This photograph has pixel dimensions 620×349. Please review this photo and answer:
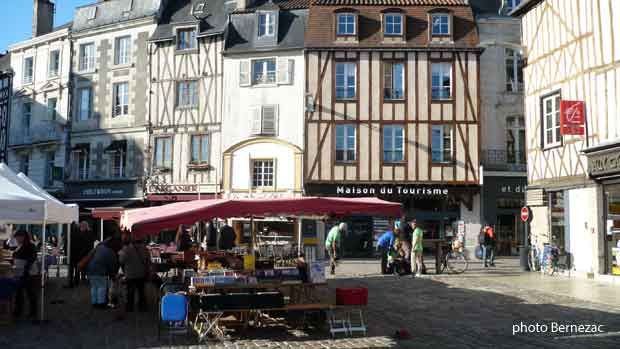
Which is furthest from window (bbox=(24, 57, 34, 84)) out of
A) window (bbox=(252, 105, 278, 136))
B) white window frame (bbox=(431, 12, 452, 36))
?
Answer: white window frame (bbox=(431, 12, 452, 36))

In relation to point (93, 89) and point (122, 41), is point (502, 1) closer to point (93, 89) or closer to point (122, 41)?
point (122, 41)

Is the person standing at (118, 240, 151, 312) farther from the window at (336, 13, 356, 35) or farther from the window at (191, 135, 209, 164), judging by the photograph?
the window at (336, 13, 356, 35)

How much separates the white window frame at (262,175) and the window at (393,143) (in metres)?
4.46

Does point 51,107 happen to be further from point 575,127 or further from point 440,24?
point 575,127

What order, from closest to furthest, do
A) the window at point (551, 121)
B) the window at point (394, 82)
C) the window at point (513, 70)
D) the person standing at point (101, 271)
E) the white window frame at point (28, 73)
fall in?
the person standing at point (101, 271), the window at point (551, 121), the window at point (394, 82), the window at point (513, 70), the white window frame at point (28, 73)

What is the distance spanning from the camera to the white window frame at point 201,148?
25.3 meters

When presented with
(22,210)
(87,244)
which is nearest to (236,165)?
(87,244)

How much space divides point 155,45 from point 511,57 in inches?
592

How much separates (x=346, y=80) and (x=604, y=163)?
11.7m

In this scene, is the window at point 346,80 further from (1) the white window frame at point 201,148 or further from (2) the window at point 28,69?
(2) the window at point 28,69

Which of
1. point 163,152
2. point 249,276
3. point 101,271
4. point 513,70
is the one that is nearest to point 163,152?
point 163,152

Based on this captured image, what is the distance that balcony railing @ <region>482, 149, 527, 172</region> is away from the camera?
23.4 meters

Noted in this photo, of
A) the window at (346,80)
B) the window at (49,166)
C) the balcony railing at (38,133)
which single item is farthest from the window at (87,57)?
the window at (346,80)

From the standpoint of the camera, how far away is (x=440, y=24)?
23812mm
